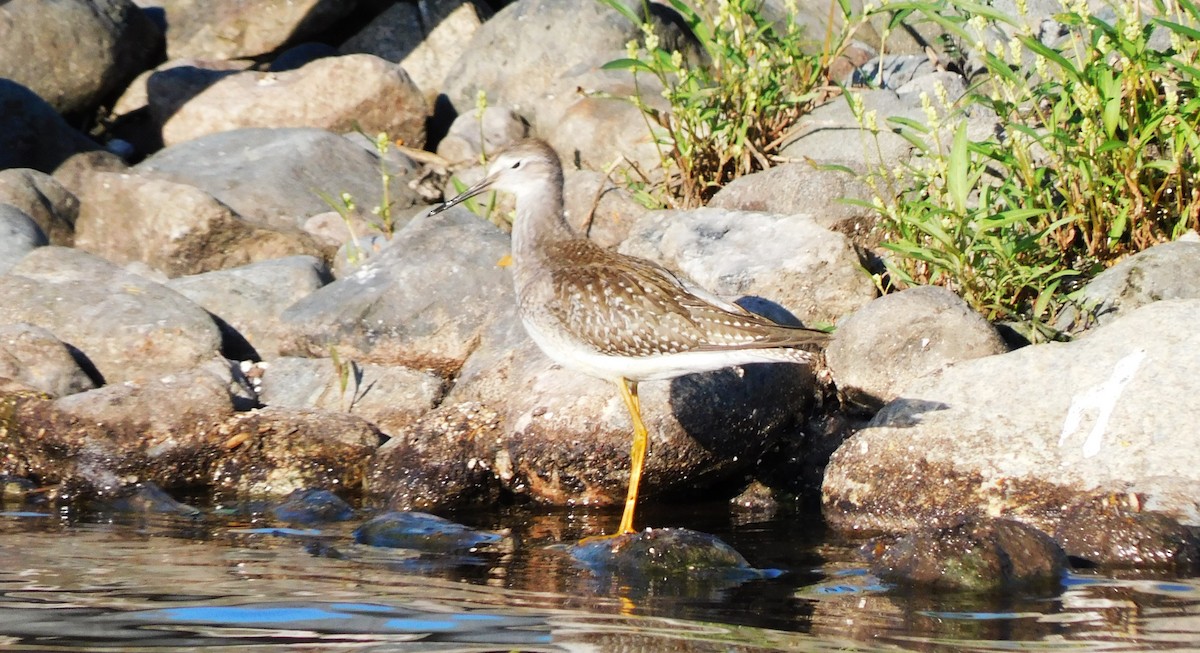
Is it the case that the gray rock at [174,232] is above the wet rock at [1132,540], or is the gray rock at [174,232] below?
above

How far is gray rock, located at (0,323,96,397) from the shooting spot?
8727 millimetres

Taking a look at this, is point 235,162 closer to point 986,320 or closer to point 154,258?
point 154,258

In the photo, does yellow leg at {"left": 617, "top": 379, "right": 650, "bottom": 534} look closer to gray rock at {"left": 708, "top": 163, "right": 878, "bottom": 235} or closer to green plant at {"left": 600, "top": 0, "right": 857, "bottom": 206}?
gray rock at {"left": 708, "top": 163, "right": 878, "bottom": 235}

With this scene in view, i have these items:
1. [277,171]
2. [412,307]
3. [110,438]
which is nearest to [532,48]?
[277,171]

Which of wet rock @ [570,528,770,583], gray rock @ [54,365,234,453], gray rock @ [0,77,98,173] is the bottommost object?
wet rock @ [570,528,770,583]

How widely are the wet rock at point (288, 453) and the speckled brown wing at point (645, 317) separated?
174 cm

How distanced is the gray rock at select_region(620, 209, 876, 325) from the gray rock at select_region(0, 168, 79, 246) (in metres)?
5.10

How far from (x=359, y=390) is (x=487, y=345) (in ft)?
2.70

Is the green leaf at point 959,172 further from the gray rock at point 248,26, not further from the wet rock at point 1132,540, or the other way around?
the gray rock at point 248,26

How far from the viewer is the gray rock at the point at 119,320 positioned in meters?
9.29

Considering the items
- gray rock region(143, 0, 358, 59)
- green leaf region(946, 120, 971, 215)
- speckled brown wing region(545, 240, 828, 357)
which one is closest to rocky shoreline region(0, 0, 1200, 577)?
green leaf region(946, 120, 971, 215)

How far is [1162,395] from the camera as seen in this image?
689 centimetres

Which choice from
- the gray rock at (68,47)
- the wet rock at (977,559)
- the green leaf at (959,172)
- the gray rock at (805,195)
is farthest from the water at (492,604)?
the gray rock at (68,47)

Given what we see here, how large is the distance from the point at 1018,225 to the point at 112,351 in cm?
551
